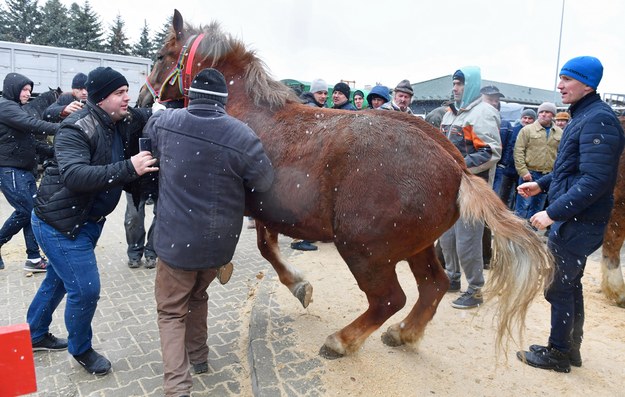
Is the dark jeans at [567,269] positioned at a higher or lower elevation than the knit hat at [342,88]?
lower

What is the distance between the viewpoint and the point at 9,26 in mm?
36906

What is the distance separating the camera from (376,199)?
2883 millimetres

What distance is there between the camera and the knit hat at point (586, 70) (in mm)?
2987

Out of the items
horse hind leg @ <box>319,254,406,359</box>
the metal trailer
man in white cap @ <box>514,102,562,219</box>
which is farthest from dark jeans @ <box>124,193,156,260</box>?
the metal trailer

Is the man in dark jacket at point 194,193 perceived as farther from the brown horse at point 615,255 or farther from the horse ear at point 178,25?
the brown horse at point 615,255

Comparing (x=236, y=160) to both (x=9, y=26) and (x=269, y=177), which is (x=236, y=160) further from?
(x=9, y=26)

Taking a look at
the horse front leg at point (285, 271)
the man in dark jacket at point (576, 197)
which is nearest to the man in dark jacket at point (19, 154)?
the horse front leg at point (285, 271)

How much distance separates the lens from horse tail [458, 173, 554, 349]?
2.84 metres

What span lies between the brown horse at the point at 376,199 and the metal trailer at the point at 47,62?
1104 cm

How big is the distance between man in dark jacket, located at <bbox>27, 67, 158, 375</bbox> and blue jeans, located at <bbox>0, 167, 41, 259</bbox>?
102 inches

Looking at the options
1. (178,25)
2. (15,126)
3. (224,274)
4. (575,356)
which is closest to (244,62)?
(178,25)

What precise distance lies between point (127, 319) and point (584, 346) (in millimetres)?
4266

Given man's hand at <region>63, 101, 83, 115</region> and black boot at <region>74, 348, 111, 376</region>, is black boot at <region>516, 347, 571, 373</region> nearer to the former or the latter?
black boot at <region>74, 348, 111, 376</region>

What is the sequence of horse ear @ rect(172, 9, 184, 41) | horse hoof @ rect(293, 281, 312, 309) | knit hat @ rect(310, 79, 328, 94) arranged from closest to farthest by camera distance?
horse ear @ rect(172, 9, 184, 41) → horse hoof @ rect(293, 281, 312, 309) → knit hat @ rect(310, 79, 328, 94)
